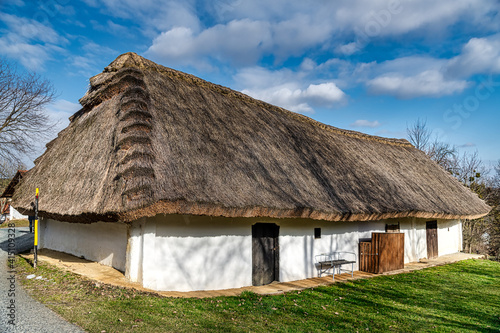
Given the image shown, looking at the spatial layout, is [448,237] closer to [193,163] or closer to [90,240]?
[193,163]

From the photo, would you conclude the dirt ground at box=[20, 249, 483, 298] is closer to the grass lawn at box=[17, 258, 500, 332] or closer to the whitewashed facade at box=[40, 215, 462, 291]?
the whitewashed facade at box=[40, 215, 462, 291]

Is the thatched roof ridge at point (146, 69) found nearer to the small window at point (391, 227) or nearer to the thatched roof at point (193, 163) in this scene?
the thatched roof at point (193, 163)

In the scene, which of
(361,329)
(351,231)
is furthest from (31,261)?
(351,231)

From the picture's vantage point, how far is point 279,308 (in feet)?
22.4

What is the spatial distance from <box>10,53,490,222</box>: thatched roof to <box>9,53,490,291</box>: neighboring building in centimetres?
4

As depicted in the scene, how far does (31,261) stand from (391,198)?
1249cm

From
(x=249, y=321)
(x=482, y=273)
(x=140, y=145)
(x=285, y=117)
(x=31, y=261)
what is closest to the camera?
(x=249, y=321)

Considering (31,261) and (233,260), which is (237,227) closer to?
(233,260)

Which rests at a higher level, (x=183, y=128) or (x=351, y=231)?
(x=183, y=128)

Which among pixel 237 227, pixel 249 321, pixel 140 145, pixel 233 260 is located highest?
pixel 140 145

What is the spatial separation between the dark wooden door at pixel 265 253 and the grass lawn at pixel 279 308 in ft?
4.11

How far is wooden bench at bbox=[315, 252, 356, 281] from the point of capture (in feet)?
34.3

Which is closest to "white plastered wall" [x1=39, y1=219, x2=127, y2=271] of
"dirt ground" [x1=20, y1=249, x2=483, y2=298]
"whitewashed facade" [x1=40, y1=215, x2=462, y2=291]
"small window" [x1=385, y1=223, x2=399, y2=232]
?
"whitewashed facade" [x1=40, y1=215, x2=462, y2=291]

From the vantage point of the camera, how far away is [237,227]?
28.1ft
